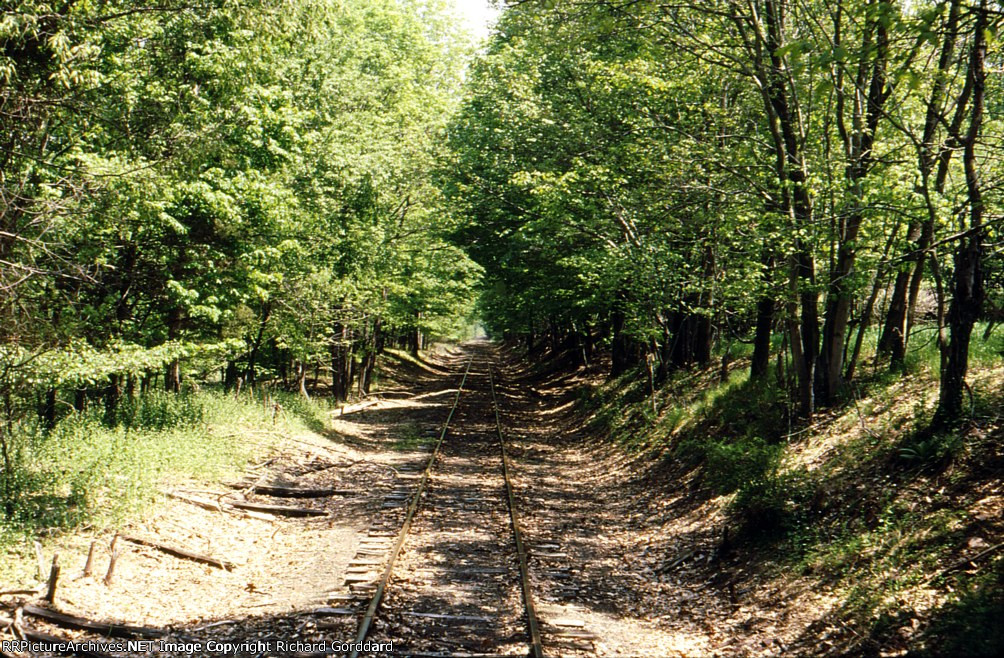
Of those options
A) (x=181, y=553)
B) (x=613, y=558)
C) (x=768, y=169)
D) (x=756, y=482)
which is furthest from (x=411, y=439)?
(x=768, y=169)

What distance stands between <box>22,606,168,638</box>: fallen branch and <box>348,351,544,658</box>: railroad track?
6.47 feet

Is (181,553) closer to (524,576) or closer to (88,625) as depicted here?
(88,625)

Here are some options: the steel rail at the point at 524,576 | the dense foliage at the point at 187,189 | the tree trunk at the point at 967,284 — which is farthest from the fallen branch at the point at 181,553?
the tree trunk at the point at 967,284

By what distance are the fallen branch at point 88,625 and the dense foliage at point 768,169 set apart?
7371 millimetres

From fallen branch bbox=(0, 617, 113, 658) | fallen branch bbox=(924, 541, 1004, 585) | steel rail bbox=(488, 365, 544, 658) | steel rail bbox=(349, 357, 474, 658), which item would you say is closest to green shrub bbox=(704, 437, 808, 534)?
fallen branch bbox=(924, 541, 1004, 585)

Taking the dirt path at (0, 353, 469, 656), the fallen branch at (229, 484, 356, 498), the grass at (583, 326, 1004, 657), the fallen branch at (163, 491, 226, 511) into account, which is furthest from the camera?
the fallen branch at (229, 484, 356, 498)

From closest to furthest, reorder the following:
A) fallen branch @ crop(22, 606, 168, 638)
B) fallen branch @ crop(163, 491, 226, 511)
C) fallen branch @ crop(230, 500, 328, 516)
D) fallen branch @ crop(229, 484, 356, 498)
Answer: fallen branch @ crop(22, 606, 168, 638), fallen branch @ crop(163, 491, 226, 511), fallen branch @ crop(230, 500, 328, 516), fallen branch @ crop(229, 484, 356, 498)

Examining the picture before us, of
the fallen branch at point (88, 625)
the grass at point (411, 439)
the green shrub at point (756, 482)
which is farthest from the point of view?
the grass at point (411, 439)

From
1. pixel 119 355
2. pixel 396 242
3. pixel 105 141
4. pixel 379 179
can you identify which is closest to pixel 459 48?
pixel 396 242

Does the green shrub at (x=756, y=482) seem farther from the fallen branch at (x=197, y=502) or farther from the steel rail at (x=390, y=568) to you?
the fallen branch at (x=197, y=502)

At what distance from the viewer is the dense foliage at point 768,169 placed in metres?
7.86

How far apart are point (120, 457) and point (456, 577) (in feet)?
18.7

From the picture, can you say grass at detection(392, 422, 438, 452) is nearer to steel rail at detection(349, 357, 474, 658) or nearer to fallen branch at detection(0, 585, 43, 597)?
steel rail at detection(349, 357, 474, 658)

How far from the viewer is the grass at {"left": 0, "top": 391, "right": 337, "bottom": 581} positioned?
29.0 feet
